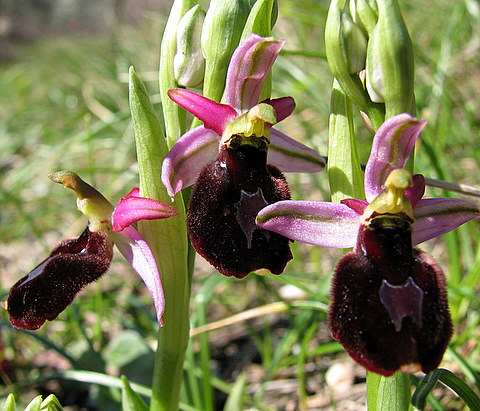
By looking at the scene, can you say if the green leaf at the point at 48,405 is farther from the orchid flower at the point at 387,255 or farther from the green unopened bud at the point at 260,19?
the green unopened bud at the point at 260,19

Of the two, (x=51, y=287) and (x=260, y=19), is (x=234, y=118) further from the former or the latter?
(x=51, y=287)

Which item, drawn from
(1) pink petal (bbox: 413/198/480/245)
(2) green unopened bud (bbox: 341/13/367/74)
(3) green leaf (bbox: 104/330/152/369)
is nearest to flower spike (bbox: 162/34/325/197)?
(2) green unopened bud (bbox: 341/13/367/74)

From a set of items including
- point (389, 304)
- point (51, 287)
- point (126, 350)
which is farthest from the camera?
point (126, 350)

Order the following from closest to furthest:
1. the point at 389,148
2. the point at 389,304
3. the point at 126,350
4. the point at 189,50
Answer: the point at 389,304 < the point at 389,148 < the point at 189,50 < the point at 126,350

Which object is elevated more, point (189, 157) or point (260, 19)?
point (260, 19)

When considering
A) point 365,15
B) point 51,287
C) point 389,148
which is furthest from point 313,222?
point 51,287

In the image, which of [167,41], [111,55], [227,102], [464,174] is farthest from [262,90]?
[111,55]

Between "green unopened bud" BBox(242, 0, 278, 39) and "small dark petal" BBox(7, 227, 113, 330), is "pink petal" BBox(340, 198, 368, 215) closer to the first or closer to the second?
"green unopened bud" BBox(242, 0, 278, 39)
